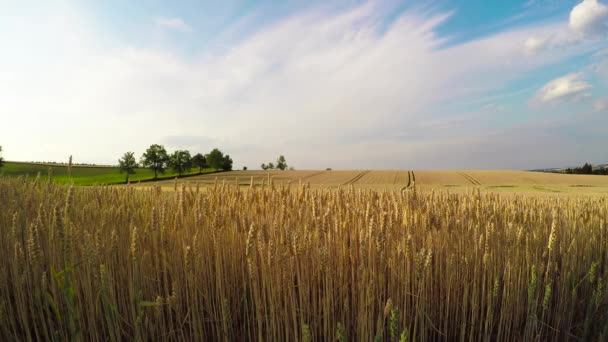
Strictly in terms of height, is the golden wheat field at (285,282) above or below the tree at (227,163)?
below

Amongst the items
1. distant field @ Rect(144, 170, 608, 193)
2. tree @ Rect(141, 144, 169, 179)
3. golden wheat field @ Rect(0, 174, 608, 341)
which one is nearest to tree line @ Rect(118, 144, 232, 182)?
tree @ Rect(141, 144, 169, 179)

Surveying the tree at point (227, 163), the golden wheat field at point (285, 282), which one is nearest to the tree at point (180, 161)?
the tree at point (227, 163)

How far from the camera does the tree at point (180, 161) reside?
5384cm

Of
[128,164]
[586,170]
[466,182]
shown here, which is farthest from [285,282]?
[586,170]

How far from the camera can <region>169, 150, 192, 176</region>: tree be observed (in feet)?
177

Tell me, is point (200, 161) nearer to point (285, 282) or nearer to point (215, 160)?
Result: point (215, 160)

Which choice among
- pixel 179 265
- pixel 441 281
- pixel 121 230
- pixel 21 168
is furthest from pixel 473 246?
pixel 21 168

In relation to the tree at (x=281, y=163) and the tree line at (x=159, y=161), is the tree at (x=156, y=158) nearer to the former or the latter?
the tree line at (x=159, y=161)

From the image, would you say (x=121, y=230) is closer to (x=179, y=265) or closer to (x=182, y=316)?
(x=179, y=265)

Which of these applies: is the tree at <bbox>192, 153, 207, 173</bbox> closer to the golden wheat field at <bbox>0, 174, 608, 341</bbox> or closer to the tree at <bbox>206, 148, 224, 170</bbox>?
the tree at <bbox>206, 148, 224, 170</bbox>

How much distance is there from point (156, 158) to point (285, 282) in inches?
2162

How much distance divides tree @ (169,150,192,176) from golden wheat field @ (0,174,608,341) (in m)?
53.5

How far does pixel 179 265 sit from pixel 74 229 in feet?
3.28

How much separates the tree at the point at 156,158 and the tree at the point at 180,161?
101cm
